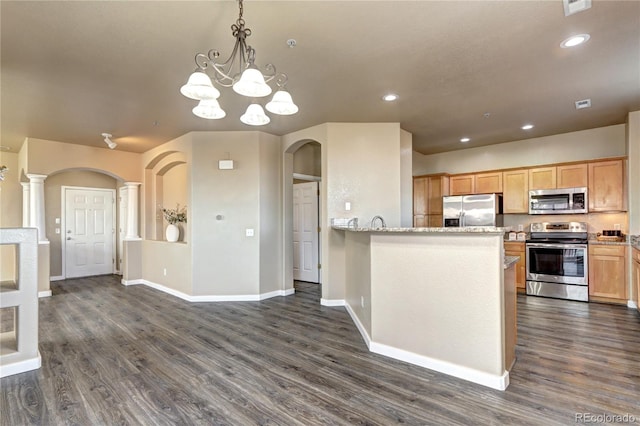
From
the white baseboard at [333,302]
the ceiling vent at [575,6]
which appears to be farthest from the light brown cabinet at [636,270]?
the white baseboard at [333,302]

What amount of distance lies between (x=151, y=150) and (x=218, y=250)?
108 inches

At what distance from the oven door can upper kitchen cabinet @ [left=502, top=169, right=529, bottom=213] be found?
73 centimetres

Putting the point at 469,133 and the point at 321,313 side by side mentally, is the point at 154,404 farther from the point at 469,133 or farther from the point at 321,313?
the point at 469,133

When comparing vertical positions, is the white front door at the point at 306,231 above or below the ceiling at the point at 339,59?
below

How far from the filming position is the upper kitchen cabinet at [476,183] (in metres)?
6.11

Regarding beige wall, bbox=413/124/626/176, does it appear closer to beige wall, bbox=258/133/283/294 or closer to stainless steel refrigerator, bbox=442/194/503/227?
A: stainless steel refrigerator, bbox=442/194/503/227

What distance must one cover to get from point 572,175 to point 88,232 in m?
9.68

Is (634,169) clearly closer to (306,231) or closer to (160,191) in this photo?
(306,231)

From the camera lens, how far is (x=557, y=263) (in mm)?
5223

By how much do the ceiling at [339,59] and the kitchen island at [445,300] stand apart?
61.1 inches

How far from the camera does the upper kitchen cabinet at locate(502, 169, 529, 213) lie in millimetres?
5789

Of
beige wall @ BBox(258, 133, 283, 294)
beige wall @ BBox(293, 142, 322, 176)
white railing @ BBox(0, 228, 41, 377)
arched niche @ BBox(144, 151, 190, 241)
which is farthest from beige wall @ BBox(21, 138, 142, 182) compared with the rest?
white railing @ BBox(0, 228, 41, 377)

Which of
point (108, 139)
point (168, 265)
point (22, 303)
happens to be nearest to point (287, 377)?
point (22, 303)

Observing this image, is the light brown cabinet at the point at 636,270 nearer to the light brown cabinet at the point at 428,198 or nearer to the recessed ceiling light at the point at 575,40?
the light brown cabinet at the point at 428,198
